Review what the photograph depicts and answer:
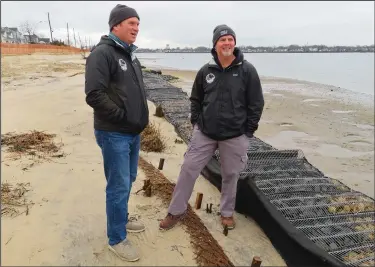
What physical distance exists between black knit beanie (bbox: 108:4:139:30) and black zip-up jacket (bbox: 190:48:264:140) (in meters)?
0.96

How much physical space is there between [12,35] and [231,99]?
101 meters

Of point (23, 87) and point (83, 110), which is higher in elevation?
point (23, 87)

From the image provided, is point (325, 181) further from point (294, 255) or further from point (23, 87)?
point (23, 87)

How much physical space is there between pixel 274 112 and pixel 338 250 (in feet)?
33.2

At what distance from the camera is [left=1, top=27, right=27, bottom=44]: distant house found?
80250 millimetres

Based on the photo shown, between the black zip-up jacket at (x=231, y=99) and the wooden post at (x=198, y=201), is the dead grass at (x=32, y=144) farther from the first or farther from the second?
the black zip-up jacket at (x=231, y=99)

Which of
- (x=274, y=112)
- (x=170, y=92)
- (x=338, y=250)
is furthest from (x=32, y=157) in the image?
(x=274, y=112)

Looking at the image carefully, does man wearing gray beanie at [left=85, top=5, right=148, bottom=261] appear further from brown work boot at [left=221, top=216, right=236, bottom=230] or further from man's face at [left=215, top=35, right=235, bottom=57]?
brown work boot at [left=221, top=216, right=236, bottom=230]

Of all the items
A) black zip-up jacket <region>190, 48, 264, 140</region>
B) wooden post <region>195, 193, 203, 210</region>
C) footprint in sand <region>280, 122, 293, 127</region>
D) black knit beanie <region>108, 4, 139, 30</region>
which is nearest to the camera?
black knit beanie <region>108, 4, 139, 30</region>

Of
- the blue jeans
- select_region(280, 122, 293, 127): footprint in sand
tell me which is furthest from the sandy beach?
select_region(280, 122, 293, 127): footprint in sand

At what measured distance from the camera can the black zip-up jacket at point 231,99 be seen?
309 centimetres

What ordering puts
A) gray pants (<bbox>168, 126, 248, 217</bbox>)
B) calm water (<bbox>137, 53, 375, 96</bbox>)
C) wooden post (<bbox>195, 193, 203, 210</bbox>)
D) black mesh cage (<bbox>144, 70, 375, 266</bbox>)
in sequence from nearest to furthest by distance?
black mesh cage (<bbox>144, 70, 375, 266</bbox>), gray pants (<bbox>168, 126, 248, 217</bbox>), wooden post (<bbox>195, 193, 203, 210</bbox>), calm water (<bbox>137, 53, 375, 96</bbox>)

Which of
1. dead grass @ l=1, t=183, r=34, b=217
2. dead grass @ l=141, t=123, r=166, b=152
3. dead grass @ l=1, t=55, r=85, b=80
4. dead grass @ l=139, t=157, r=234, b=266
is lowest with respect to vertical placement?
Result: dead grass @ l=139, t=157, r=234, b=266

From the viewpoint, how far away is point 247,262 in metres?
3.00
